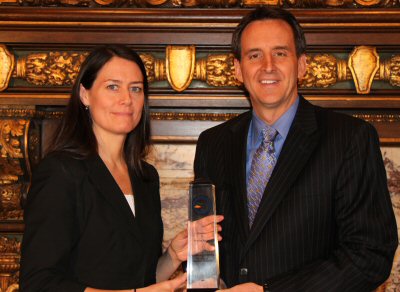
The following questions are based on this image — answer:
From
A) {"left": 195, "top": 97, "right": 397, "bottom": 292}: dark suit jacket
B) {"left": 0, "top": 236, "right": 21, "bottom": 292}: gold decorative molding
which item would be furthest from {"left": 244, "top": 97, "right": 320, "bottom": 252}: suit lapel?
{"left": 0, "top": 236, "right": 21, "bottom": 292}: gold decorative molding

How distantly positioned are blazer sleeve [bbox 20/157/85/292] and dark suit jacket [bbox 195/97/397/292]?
1.68ft

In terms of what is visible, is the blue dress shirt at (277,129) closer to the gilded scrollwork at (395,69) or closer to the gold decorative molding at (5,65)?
the gilded scrollwork at (395,69)

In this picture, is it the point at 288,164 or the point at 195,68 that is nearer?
the point at 288,164

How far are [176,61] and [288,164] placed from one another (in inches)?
38.1

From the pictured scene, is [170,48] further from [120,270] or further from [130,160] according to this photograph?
[120,270]

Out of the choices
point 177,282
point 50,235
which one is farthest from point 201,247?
point 50,235

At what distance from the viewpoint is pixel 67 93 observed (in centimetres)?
301

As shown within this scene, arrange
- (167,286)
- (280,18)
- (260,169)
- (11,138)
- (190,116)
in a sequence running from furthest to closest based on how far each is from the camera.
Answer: (190,116) → (11,138) → (280,18) → (260,169) → (167,286)

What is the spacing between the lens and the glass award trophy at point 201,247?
82.4 inches

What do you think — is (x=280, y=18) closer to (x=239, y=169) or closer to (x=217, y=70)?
(x=239, y=169)

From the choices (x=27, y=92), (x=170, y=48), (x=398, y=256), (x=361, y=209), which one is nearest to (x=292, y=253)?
(x=361, y=209)

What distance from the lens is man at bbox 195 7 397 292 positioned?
210cm

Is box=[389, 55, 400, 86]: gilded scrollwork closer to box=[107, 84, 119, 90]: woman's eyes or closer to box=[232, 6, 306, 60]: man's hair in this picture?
box=[232, 6, 306, 60]: man's hair

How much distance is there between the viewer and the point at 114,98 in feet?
7.59
